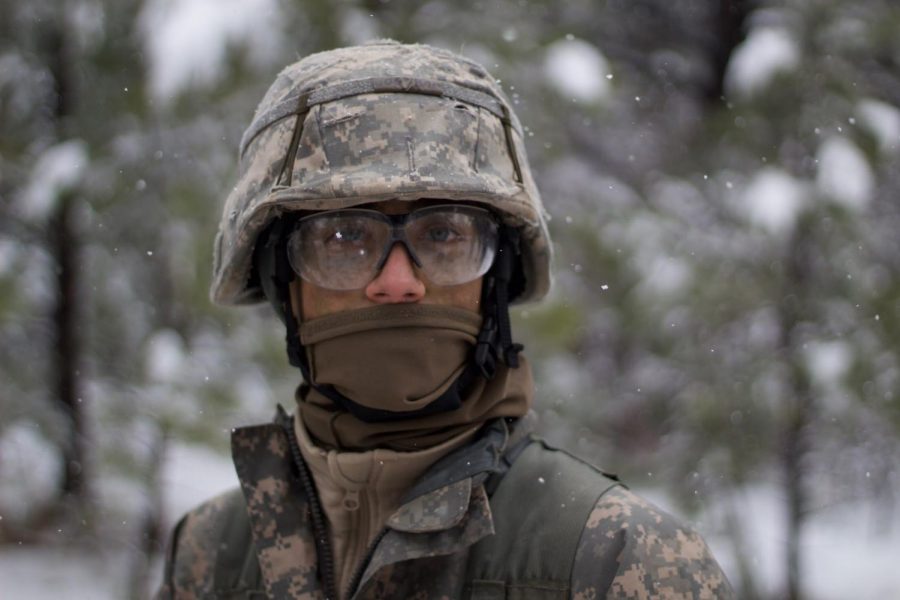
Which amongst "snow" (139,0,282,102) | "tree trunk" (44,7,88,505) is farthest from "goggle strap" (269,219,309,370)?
"tree trunk" (44,7,88,505)

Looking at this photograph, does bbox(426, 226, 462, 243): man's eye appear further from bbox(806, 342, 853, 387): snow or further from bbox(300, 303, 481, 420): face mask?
bbox(806, 342, 853, 387): snow

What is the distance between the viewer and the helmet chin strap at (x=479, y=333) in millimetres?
2055

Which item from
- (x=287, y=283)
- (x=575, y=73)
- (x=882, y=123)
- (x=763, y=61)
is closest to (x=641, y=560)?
(x=287, y=283)

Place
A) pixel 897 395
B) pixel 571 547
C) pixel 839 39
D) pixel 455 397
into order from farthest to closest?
pixel 839 39 < pixel 897 395 < pixel 455 397 < pixel 571 547

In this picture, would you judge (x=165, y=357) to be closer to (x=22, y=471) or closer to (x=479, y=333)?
(x=22, y=471)

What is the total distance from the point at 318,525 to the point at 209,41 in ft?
12.9

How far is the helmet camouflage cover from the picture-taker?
208cm

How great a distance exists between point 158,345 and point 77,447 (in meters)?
0.83

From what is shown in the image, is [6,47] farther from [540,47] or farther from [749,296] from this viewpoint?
[749,296]

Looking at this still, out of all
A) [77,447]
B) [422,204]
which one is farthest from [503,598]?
[77,447]

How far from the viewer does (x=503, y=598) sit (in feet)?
5.98

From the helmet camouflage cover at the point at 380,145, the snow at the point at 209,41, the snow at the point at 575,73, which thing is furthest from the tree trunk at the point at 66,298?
the helmet camouflage cover at the point at 380,145

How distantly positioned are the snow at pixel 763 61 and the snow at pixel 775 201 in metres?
0.54

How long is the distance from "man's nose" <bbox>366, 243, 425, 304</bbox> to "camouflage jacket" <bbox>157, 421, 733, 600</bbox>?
33 cm
